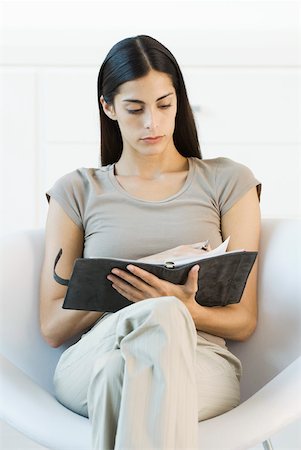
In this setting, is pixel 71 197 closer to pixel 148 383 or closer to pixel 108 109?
pixel 108 109

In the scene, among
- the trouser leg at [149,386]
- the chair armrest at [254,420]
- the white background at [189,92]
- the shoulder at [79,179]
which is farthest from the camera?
the white background at [189,92]

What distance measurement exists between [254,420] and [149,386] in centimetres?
24

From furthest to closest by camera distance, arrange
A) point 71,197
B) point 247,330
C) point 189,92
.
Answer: point 189,92 < point 71,197 < point 247,330

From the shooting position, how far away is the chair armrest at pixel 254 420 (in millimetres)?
1416

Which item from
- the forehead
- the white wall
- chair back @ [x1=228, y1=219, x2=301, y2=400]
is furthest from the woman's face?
the white wall

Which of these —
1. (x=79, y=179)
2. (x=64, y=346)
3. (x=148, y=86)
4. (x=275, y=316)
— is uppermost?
(x=148, y=86)

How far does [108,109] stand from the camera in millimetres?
1924

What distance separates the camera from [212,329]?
66.8 inches

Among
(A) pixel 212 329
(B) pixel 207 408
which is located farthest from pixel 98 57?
(B) pixel 207 408

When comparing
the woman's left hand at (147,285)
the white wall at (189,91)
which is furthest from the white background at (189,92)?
the woman's left hand at (147,285)

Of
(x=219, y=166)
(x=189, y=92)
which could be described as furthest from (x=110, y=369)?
(x=189, y=92)

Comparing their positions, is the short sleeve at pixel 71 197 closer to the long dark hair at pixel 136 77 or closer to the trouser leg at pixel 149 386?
the long dark hair at pixel 136 77

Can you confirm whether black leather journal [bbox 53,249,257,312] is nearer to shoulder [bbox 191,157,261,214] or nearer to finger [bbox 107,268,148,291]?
Answer: finger [bbox 107,268,148,291]

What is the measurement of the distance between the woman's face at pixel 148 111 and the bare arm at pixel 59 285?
23cm
